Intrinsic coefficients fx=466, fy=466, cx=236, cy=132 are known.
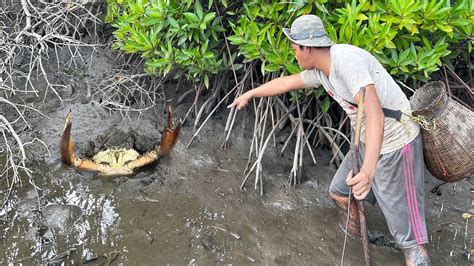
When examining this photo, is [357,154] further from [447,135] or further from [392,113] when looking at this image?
[447,135]

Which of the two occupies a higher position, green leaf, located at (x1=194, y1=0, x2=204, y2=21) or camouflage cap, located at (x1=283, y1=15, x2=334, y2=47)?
camouflage cap, located at (x1=283, y1=15, x2=334, y2=47)

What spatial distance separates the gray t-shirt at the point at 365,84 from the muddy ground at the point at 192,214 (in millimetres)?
898

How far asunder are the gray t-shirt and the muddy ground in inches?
35.3

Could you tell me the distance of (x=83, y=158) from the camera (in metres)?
3.97

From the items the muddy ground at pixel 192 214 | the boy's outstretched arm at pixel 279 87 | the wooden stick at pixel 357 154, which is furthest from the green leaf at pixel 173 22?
the wooden stick at pixel 357 154

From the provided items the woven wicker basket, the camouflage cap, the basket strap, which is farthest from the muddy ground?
the camouflage cap

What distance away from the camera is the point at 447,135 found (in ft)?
8.83

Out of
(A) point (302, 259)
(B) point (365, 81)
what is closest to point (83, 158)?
(A) point (302, 259)

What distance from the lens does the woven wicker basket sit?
2.68 metres

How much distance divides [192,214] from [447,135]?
1.79 meters

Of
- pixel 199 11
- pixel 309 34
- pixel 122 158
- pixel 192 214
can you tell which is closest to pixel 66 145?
pixel 122 158

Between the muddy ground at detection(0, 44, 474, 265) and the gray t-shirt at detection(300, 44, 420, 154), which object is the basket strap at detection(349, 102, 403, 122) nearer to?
the gray t-shirt at detection(300, 44, 420, 154)

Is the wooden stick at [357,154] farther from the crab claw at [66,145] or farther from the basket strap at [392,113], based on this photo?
the crab claw at [66,145]

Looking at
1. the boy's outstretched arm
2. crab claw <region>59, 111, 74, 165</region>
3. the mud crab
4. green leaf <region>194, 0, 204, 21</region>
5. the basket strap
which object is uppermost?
green leaf <region>194, 0, 204, 21</region>
